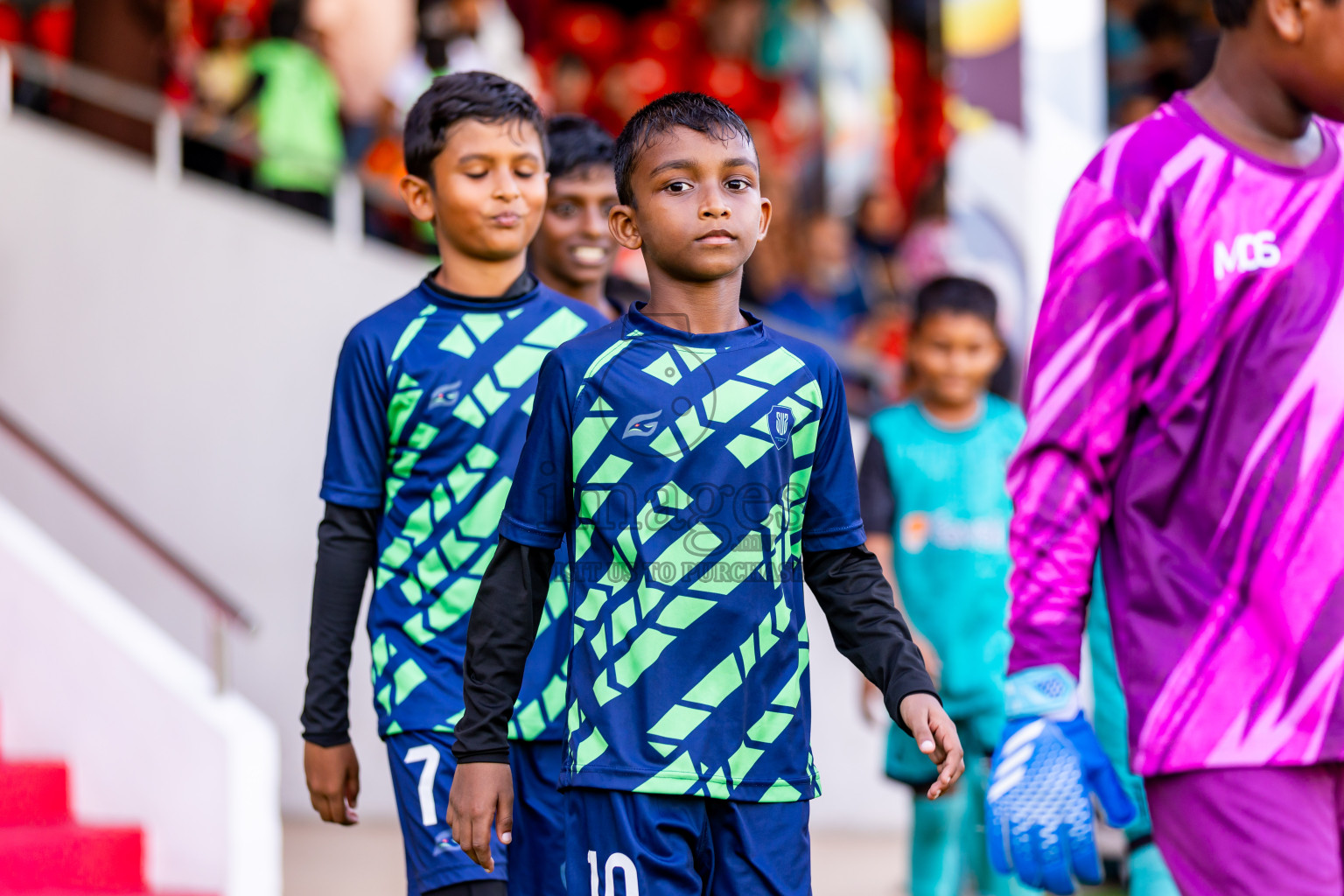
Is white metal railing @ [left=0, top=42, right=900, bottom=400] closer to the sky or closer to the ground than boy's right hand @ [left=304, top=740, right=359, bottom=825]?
closer to the sky

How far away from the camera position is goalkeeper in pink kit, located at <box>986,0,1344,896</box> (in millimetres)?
2240

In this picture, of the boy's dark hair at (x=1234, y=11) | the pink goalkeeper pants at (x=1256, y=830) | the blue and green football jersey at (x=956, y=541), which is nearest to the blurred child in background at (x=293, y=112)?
the blue and green football jersey at (x=956, y=541)

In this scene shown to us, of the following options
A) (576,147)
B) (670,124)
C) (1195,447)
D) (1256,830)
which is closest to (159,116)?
(576,147)

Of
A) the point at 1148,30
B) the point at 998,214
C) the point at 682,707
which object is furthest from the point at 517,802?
the point at 1148,30

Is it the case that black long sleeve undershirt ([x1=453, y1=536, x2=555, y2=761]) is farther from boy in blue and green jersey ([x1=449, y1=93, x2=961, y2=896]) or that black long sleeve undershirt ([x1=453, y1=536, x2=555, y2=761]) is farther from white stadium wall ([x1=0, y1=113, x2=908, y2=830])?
white stadium wall ([x1=0, y1=113, x2=908, y2=830])

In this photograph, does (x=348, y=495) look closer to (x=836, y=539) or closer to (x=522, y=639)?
(x=522, y=639)

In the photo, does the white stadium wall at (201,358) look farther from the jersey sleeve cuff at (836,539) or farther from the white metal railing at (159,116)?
the jersey sleeve cuff at (836,539)

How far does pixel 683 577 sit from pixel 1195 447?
795 mm

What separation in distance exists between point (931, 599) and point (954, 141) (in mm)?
3107

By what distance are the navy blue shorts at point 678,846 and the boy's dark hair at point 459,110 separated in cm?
155

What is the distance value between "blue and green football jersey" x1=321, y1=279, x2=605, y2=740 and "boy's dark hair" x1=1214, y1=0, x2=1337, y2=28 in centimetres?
152

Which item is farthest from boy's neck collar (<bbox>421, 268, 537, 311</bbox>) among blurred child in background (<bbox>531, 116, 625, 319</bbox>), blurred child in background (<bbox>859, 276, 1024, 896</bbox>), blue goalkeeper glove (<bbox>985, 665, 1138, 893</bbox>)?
blurred child in background (<bbox>859, 276, 1024, 896</bbox>)

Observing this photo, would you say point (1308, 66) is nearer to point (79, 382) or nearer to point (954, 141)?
point (954, 141)

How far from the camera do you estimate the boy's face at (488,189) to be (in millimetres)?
3387
